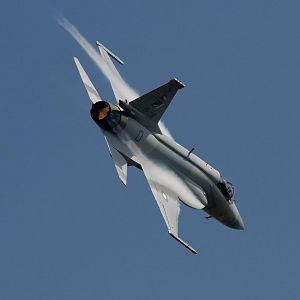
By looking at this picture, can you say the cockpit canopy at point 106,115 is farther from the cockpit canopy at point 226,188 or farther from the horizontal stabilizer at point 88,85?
the cockpit canopy at point 226,188

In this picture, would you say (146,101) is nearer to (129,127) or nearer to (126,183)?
(129,127)

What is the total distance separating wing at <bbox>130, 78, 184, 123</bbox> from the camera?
165 feet

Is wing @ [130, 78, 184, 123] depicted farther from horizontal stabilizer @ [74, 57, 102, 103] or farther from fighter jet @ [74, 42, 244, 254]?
horizontal stabilizer @ [74, 57, 102, 103]

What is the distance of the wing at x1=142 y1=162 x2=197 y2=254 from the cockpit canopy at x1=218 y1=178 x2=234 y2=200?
3089 mm

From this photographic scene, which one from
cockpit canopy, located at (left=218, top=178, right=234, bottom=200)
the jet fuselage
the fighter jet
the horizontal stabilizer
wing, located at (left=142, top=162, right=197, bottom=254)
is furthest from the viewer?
cockpit canopy, located at (left=218, top=178, right=234, bottom=200)

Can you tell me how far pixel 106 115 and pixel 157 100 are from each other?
7.85ft

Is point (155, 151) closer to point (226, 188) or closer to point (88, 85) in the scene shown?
point (88, 85)

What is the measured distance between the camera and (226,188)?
5403 centimetres

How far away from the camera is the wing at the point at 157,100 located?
5041 cm

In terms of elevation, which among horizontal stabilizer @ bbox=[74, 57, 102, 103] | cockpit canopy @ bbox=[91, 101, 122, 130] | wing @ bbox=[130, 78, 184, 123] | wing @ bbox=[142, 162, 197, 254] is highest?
wing @ bbox=[130, 78, 184, 123]

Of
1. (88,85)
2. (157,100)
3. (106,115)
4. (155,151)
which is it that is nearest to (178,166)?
(155,151)

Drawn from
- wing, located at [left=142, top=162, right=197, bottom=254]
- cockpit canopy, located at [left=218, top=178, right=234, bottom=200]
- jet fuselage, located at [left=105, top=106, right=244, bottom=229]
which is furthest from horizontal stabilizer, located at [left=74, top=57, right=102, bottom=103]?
cockpit canopy, located at [left=218, top=178, right=234, bottom=200]

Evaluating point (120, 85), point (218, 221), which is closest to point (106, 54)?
point (120, 85)

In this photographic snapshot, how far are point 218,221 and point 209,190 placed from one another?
2599 millimetres
